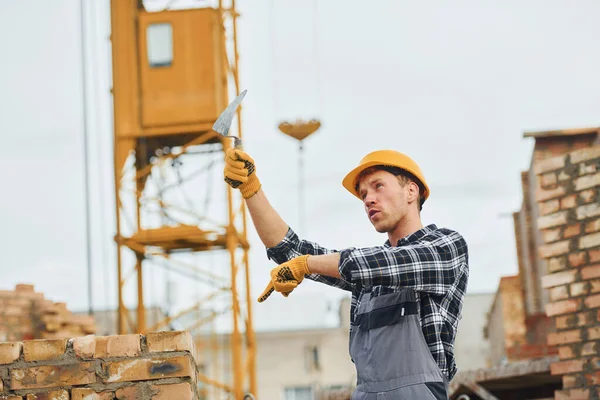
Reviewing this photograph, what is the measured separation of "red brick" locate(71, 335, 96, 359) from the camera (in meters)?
4.28

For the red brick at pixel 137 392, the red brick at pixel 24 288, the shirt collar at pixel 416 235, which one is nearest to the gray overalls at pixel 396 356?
the shirt collar at pixel 416 235

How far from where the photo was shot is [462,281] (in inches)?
158

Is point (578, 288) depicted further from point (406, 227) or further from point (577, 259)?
point (406, 227)

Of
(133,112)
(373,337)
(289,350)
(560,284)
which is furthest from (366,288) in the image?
(289,350)

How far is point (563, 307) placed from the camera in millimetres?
7352

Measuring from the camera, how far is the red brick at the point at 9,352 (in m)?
4.28

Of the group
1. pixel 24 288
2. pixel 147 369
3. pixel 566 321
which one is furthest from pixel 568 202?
pixel 24 288

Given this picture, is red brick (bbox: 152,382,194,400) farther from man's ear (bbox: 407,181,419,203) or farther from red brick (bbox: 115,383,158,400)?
man's ear (bbox: 407,181,419,203)

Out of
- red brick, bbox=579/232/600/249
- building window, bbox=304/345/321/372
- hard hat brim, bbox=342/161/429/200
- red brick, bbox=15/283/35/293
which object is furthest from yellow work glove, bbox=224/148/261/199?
→ building window, bbox=304/345/321/372

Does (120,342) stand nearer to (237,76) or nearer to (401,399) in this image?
(401,399)

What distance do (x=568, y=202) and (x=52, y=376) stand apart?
4.16 meters

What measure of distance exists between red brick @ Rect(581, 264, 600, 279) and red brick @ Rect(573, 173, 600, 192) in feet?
1.67

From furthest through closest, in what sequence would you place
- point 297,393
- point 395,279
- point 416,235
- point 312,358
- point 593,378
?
point 312,358 < point 297,393 < point 593,378 < point 416,235 < point 395,279

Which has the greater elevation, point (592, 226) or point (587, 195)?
point (587, 195)
